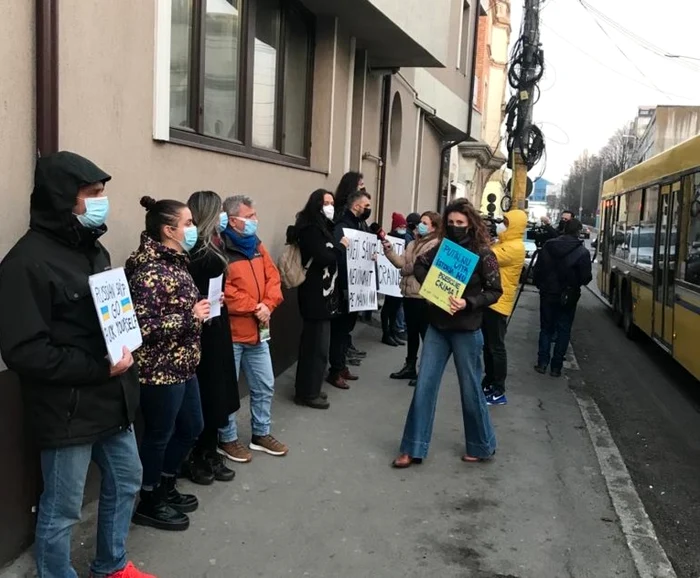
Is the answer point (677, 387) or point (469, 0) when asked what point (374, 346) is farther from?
point (469, 0)

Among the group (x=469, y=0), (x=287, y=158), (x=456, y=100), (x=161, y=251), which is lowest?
(x=161, y=251)

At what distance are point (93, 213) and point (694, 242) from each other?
7012 millimetres

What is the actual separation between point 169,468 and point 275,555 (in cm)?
79

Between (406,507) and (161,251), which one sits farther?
(406,507)

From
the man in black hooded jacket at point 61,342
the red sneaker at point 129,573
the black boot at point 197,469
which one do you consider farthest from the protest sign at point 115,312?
the black boot at point 197,469

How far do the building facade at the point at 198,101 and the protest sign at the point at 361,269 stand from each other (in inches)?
31.0

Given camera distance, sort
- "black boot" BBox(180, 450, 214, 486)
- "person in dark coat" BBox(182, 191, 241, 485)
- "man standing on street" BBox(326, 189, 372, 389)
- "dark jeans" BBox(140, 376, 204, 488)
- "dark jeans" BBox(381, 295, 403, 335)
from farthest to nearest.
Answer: "dark jeans" BBox(381, 295, 403, 335) < "man standing on street" BBox(326, 189, 372, 389) < "black boot" BBox(180, 450, 214, 486) < "person in dark coat" BBox(182, 191, 241, 485) < "dark jeans" BBox(140, 376, 204, 488)

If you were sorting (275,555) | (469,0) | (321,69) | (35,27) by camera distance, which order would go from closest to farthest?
(35,27) → (275,555) → (321,69) → (469,0)

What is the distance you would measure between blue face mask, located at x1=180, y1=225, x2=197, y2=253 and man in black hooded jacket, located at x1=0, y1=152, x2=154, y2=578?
650 millimetres

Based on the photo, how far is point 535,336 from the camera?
452 inches

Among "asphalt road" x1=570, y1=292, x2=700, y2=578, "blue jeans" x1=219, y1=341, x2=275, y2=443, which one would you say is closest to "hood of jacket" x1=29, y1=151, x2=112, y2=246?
"blue jeans" x1=219, y1=341, x2=275, y2=443

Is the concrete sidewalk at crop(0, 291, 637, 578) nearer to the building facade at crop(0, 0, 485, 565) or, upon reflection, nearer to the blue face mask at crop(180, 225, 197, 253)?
the building facade at crop(0, 0, 485, 565)

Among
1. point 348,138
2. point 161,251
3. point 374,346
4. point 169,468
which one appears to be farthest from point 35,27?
point 374,346

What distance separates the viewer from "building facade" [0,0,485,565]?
336cm
